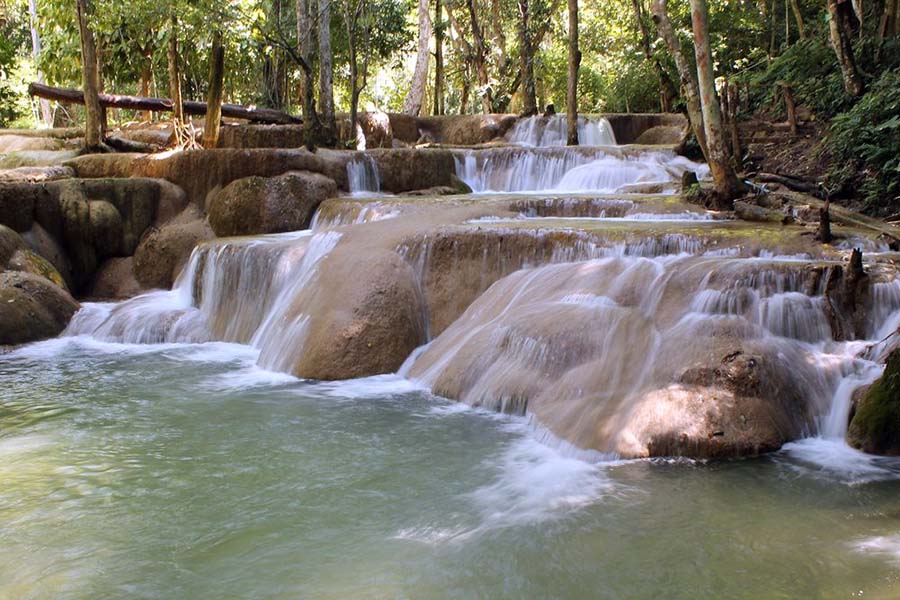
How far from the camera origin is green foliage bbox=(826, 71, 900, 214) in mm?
9289

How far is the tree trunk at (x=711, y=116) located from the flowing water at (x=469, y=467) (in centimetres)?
140

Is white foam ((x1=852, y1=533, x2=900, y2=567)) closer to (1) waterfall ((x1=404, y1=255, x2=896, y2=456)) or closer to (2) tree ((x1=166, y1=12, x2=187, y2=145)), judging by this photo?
(1) waterfall ((x1=404, y1=255, x2=896, y2=456))

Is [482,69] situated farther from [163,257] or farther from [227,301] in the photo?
[227,301]

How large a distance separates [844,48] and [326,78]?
873cm

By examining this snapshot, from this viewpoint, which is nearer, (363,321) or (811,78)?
(363,321)

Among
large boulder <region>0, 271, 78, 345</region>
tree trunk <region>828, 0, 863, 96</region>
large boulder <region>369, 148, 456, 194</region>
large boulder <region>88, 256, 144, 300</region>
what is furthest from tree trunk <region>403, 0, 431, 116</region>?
large boulder <region>0, 271, 78, 345</region>

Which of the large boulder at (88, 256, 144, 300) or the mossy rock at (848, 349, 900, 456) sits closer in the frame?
the mossy rock at (848, 349, 900, 456)

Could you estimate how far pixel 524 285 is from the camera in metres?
7.57

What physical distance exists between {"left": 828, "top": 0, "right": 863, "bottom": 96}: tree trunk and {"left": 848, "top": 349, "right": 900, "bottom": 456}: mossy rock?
8.32 m

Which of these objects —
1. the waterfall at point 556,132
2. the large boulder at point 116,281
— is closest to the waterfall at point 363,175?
the large boulder at point 116,281

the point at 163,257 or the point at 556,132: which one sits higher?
the point at 556,132

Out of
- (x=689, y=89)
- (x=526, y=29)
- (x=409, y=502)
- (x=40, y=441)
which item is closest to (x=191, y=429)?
(x=40, y=441)

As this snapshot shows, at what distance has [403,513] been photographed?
4586mm

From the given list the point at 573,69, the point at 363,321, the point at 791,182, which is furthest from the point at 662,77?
the point at 363,321
